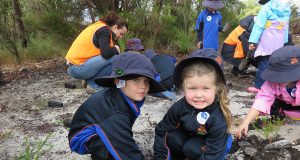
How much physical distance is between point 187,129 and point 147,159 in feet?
1.44

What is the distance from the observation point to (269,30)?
13.5 ft

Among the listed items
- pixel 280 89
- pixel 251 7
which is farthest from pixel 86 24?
pixel 251 7

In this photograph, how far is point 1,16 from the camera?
5688 mm

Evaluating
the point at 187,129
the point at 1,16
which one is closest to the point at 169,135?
the point at 187,129

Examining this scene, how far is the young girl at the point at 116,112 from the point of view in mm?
2033

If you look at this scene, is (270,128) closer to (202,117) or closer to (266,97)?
(266,97)

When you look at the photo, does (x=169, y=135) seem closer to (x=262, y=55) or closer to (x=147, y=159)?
(x=147, y=159)

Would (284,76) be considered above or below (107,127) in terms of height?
above

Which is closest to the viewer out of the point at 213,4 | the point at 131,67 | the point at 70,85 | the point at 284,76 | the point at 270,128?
the point at 131,67

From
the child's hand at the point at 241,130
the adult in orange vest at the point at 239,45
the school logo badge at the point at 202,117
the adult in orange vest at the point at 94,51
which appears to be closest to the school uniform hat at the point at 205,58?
the school logo badge at the point at 202,117

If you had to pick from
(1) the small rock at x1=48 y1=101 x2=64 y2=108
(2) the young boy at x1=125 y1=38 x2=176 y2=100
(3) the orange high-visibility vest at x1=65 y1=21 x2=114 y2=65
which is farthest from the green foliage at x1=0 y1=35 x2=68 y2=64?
(2) the young boy at x1=125 y1=38 x2=176 y2=100

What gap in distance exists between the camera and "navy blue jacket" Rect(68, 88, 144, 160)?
204 centimetres

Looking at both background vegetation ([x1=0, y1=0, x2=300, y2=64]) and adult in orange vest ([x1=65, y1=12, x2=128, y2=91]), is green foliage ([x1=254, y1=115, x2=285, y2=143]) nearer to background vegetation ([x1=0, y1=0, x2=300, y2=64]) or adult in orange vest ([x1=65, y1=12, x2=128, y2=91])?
adult in orange vest ([x1=65, y1=12, x2=128, y2=91])

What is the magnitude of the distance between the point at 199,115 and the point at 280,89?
3.13 feet
